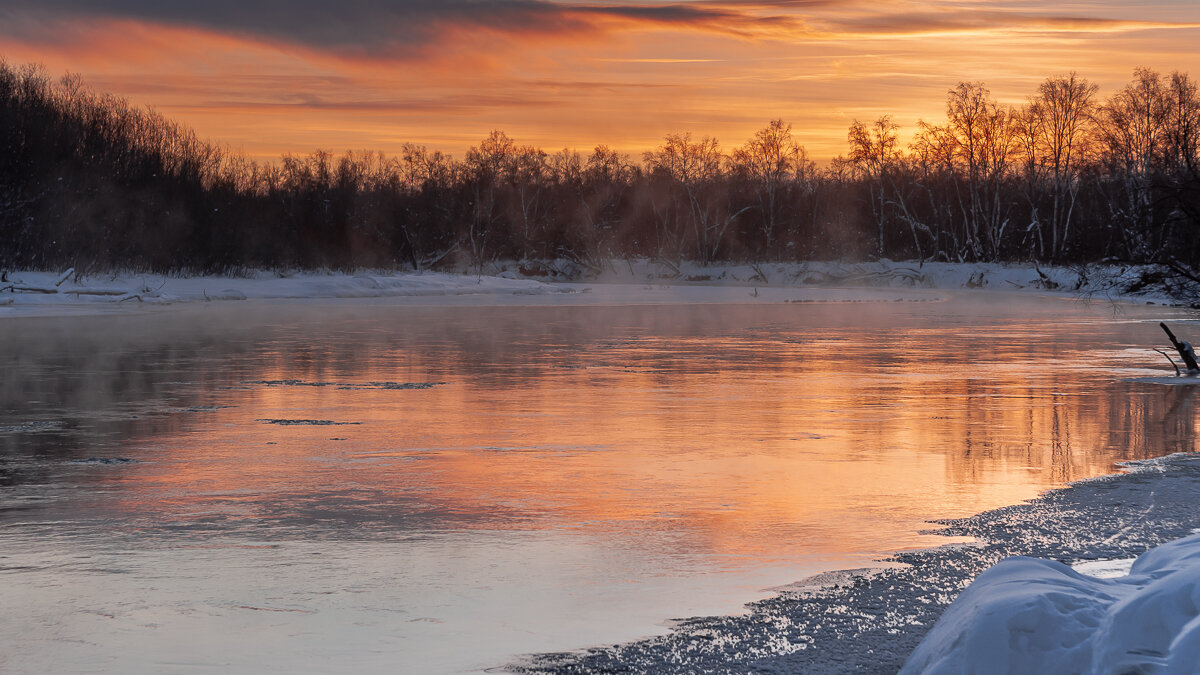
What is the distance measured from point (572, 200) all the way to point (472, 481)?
88152 millimetres

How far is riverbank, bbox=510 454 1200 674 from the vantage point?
513 cm

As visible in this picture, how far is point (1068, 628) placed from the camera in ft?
13.9

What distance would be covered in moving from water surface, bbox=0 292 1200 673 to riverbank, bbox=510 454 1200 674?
0.24m

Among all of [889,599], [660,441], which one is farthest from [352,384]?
[889,599]

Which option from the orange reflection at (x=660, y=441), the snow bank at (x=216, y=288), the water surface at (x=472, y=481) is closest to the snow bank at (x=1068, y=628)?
the water surface at (x=472, y=481)

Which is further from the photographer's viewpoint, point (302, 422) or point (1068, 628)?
point (302, 422)

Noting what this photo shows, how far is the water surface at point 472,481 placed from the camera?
5.73 m

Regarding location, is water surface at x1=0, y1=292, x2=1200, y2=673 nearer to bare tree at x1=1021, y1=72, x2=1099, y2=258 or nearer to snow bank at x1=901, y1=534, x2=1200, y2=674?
snow bank at x1=901, y1=534, x2=1200, y2=674

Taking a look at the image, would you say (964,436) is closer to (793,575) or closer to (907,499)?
(907,499)

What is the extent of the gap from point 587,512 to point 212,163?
64.7 metres

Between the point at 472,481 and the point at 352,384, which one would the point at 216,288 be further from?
the point at 472,481

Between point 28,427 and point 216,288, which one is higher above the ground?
point 216,288

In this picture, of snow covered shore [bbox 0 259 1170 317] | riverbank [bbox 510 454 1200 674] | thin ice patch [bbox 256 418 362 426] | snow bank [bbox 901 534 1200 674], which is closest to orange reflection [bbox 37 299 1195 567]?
thin ice patch [bbox 256 418 362 426]

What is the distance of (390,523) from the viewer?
25.6 ft
